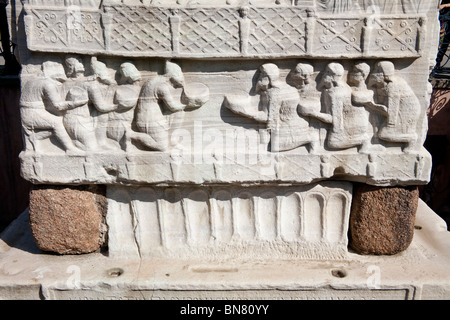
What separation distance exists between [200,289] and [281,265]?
65 centimetres

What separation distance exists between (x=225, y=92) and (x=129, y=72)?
0.66 m

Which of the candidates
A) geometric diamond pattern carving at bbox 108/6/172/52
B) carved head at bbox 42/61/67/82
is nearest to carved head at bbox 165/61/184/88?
geometric diamond pattern carving at bbox 108/6/172/52

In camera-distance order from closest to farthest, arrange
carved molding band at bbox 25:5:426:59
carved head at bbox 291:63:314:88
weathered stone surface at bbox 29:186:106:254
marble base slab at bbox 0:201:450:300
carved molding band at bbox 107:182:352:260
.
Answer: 1. carved molding band at bbox 25:5:426:59
2. carved head at bbox 291:63:314:88
3. marble base slab at bbox 0:201:450:300
4. weathered stone surface at bbox 29:186:106:254
5. carved molding band at bbox 107:182:352:260

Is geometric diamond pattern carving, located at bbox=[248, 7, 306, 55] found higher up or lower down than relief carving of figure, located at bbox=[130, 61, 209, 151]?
higher up

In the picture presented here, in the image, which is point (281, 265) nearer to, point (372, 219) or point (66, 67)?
point (372, 219)

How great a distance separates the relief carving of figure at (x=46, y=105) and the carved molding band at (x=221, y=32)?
19cm

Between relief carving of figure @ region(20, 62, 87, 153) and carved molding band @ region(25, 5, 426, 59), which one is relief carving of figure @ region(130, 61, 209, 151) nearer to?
carved molding band @ region(25, 5, 426, 59)

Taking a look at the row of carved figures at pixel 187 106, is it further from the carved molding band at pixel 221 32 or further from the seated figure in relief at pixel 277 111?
the carved molding band at pixel 221 32

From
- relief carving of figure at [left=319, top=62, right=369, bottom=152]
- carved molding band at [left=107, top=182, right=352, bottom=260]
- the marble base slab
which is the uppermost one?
relief carving of figure at [left=319, top=62, right=369, bottom=152]

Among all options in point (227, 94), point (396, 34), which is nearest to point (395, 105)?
point (396, 34)

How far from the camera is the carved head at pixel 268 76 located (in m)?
2.80

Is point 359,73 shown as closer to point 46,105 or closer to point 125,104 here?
point 125,104

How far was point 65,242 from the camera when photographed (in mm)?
3137

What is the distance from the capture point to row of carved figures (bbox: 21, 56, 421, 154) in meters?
2.82
